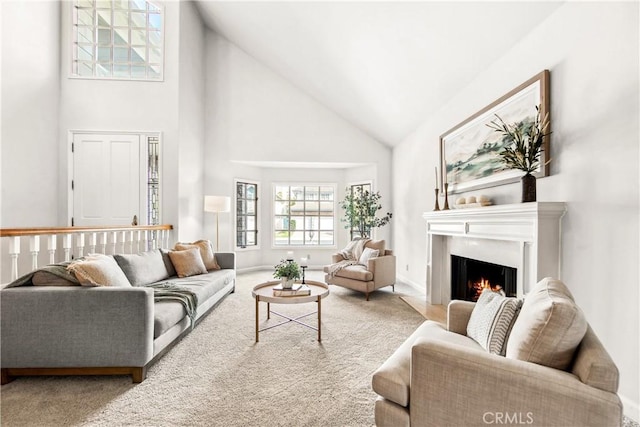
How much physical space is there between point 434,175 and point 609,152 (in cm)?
251

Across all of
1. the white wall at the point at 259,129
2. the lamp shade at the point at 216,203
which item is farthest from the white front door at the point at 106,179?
the white wall at the point at 259,129

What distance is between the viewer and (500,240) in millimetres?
2756

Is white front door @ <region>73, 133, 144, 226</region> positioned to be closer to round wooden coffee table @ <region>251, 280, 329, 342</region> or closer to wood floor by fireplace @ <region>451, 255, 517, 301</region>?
round wooden coffee table @ <region>251, 280, 329, 342</region>

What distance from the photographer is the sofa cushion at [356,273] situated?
421 cm

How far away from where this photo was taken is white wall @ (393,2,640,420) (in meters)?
1.69

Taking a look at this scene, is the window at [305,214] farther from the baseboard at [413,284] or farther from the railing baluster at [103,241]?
the railing baluster at [103,241]

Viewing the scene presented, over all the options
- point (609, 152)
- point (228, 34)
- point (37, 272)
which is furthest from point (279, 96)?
point (609, 152)

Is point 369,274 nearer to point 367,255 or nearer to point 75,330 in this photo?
point 367,255

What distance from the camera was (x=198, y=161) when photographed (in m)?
5.67

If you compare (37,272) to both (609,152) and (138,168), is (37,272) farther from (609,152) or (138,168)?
(609,152)

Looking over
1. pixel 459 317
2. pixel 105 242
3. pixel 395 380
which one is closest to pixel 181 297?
Result: pixel 105 242

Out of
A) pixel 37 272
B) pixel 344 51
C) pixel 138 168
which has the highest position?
pixel 344 51

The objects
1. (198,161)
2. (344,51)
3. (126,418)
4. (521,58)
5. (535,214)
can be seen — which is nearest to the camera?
(126,418)

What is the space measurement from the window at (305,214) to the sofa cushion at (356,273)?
2362 millimetres
